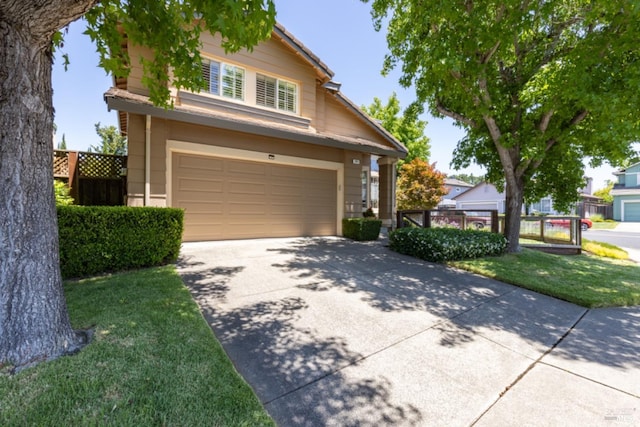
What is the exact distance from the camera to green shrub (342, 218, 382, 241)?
9.73 metres

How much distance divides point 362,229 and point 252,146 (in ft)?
15.0

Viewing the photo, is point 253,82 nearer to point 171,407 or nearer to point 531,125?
point 531,125

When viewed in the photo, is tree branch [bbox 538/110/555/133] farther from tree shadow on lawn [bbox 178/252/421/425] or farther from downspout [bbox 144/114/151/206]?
downspout [bbox 144/114/151/206]

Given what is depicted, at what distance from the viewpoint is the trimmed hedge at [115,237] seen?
4.78 metres

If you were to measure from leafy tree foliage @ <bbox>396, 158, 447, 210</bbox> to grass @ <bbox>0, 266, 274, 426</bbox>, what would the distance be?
1856 cm

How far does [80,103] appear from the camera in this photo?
14562 mm

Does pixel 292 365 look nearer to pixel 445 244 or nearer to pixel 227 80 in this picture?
pixel 445 244

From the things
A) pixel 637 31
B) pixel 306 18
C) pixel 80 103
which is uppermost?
pixel 306 18

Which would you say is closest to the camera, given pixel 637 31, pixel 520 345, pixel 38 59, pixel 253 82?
pixel 38 59

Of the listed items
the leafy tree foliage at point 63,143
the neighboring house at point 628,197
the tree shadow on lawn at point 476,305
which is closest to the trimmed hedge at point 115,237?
the tree shadow on lawn at point 476,305

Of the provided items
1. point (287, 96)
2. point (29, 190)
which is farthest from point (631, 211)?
point (29, 190)

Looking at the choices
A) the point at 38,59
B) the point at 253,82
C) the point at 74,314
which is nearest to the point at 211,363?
the point at 74,314

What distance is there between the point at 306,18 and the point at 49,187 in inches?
367

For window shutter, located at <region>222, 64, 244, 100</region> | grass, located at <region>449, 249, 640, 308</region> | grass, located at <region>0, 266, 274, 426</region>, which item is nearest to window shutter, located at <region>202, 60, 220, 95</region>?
window shutter, located at <region>222, 64, 244, 100</region>
